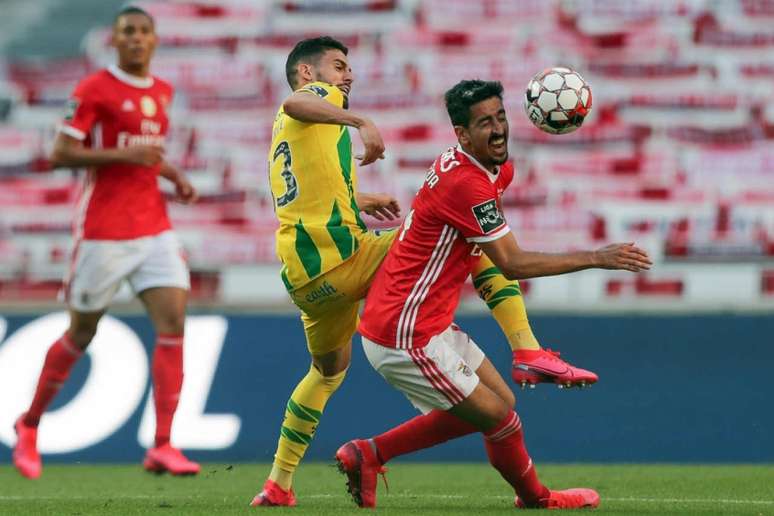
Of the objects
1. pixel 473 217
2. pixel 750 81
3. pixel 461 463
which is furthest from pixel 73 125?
pixel 750 81

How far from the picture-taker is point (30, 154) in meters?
13.0

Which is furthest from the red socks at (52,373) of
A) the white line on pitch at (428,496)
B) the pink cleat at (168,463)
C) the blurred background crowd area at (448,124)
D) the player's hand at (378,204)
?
the blurred background crowd area at (448,124)

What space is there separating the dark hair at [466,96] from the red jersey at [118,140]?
5.63 feet

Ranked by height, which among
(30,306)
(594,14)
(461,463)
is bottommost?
(461,463)

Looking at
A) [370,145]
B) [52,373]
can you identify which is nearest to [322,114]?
[370,145]

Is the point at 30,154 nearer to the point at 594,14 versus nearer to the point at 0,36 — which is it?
the point at 0,36

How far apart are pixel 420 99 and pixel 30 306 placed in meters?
5.34

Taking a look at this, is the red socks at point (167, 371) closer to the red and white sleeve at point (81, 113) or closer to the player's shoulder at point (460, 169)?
the red and white sleeve at point (81, 113)

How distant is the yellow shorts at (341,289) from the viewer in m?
5.66

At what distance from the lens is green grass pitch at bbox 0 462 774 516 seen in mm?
5648

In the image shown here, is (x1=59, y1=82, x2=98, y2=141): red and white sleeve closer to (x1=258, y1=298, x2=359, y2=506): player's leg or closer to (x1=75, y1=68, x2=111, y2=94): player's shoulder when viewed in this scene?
(x1=75, y1=68, x2=111, y2=94): player's shoulder

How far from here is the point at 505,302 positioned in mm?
5672

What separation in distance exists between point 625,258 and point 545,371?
63cm

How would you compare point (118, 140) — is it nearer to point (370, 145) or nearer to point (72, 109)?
point (72, 109)
